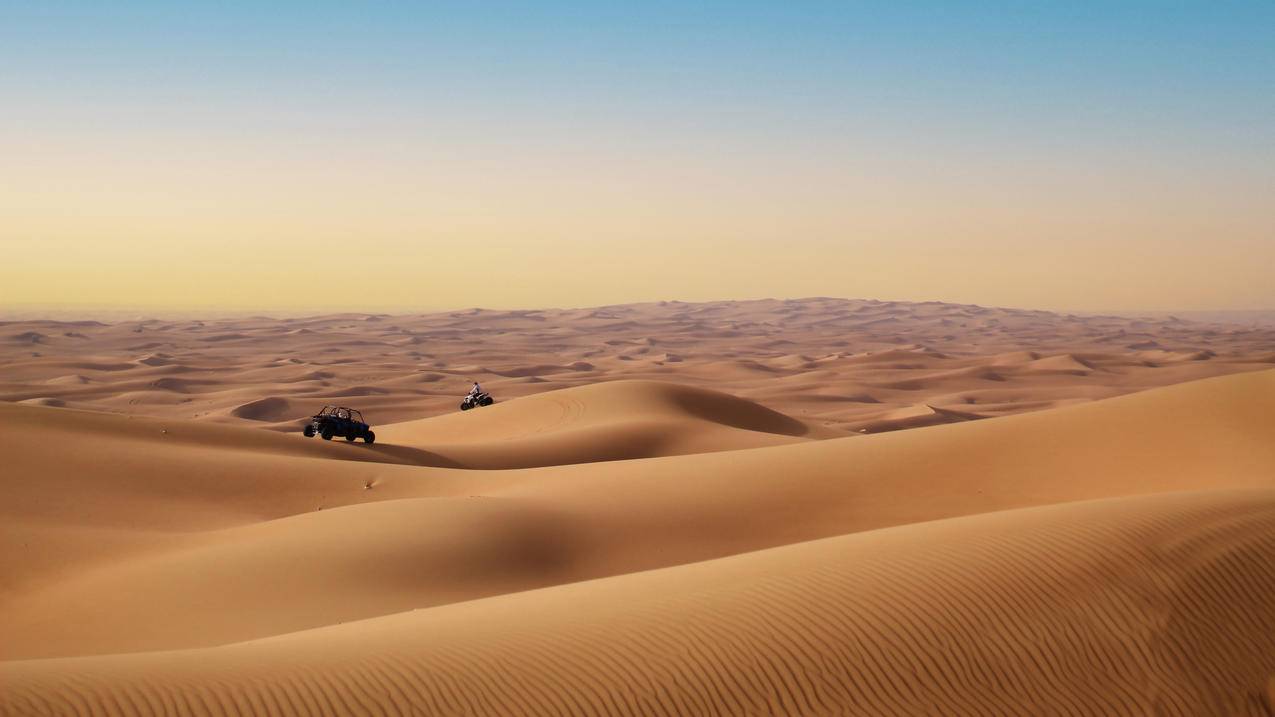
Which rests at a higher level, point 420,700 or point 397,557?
point 420,700

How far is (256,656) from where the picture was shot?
21.7ft

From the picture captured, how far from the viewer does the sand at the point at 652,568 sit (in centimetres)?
641

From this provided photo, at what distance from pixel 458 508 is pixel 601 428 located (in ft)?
49.0

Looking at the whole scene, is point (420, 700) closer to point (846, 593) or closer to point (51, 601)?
point (846, 593)

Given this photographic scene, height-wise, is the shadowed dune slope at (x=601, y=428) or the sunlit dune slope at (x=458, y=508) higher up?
the sunlit dune slope at (x=458, y=508)

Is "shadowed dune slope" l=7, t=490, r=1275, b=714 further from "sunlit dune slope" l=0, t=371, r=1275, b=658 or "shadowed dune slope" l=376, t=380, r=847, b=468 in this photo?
"shadowed dune slope" l=376, t=380, r=847, b=468

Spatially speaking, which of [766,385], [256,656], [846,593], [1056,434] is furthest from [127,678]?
[766,385]

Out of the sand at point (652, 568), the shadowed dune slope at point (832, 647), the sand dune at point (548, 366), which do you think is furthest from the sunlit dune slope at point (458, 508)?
the sand dune at point (548, 366)

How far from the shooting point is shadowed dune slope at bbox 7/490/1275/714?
6.02 meters

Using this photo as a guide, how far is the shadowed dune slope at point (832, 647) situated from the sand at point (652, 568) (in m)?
0.02

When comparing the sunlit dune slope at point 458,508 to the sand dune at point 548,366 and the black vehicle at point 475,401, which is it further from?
the sand dune at point 548,366

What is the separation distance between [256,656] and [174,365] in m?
72.4

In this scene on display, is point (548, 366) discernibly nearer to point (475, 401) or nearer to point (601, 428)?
point (475, 401)

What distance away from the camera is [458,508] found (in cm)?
1543
